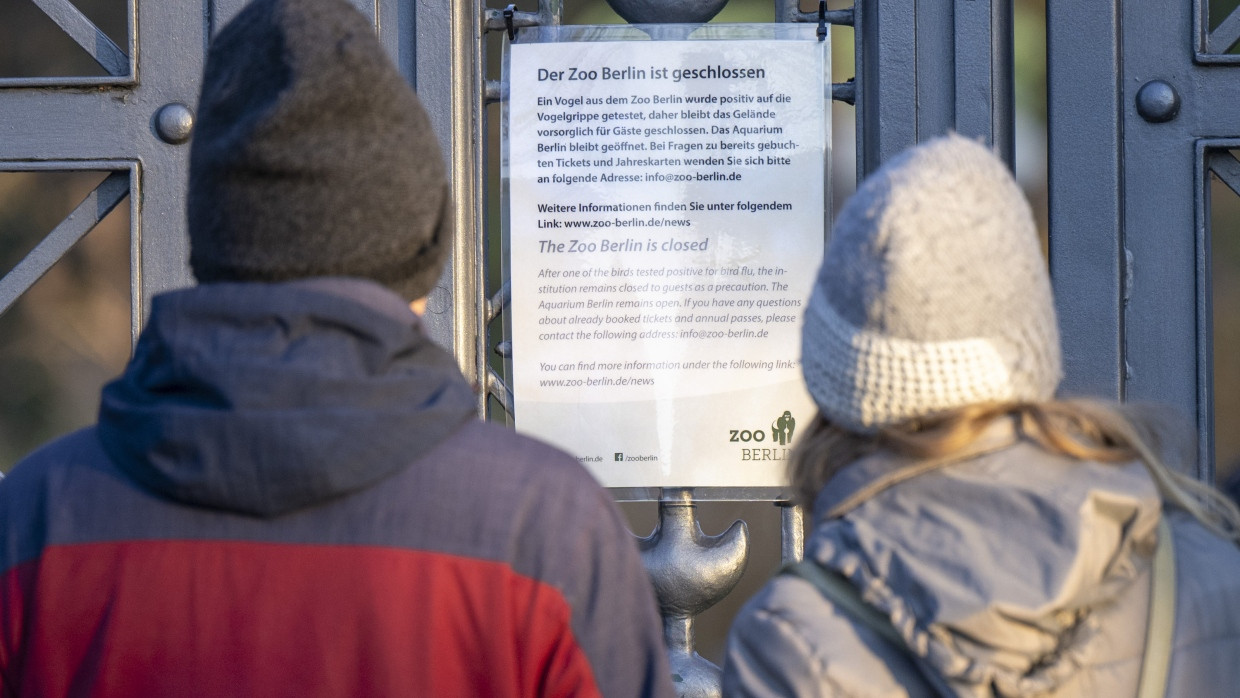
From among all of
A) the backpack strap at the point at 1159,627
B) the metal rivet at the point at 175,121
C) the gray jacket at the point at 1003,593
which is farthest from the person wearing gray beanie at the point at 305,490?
the metal rivet at the point at 175,121

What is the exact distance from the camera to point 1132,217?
2092 millimetres

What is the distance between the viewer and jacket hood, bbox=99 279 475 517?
3.10 feet

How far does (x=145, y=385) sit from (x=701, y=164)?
52.5 inches

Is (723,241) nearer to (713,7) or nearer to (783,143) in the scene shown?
(783,143)

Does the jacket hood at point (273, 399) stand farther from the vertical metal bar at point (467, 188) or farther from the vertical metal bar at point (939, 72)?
the vertical metal bar at point (939, 72)

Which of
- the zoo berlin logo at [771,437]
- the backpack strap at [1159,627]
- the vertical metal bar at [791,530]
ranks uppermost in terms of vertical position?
the zoo berlin logo at [771,437]

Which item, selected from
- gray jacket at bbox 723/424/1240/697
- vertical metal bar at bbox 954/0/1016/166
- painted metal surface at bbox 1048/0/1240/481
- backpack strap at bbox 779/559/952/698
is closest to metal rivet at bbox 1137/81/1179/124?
painted metal surface at bbox 1048/0/1240/481

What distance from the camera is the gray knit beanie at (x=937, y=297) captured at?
107 cm

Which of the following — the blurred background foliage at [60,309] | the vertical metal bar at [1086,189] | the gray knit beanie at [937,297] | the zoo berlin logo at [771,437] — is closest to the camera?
the gray knit beanie at [937,297]

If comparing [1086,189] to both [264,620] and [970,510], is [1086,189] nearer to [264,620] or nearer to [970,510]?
[970,510]

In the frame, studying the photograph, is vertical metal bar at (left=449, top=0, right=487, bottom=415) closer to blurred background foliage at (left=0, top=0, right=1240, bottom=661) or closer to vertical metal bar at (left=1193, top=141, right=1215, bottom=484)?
blurred background foliage at (left=0, top=0, right=1240, bottom=661)

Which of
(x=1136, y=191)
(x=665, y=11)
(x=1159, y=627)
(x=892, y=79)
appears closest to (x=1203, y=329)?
(x=1136, y=191)

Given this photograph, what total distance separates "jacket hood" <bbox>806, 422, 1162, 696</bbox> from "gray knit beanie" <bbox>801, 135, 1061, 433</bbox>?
0.06 metres

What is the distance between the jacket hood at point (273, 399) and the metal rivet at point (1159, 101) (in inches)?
60.9
